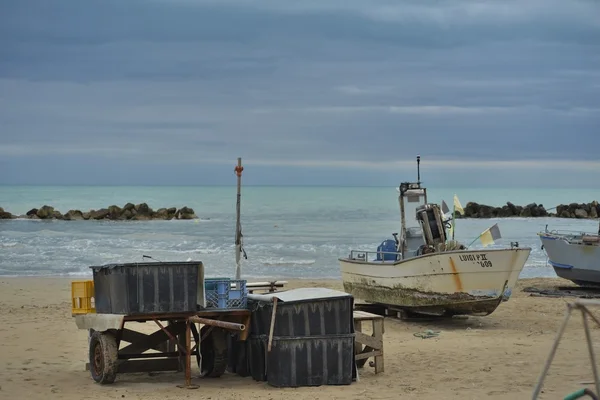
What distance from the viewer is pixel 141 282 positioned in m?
12.4

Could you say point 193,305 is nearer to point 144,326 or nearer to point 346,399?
point 346,399

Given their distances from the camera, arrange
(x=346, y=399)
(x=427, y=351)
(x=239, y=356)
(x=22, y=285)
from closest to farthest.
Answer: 1. (x=346, y=399)
2. (x=239, y=356)
3. (x=427, y=351)
4. (x=22, y=285)

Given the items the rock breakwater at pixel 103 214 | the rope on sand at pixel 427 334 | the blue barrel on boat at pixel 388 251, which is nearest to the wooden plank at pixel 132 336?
the rope on sand at pixel 427 334

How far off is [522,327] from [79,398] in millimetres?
10150

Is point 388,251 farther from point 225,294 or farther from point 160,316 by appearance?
point 160,316

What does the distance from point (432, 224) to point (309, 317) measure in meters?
7.97

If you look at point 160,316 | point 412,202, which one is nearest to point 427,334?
point 412,202

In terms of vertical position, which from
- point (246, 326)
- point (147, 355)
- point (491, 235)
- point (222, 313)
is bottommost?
point (147, 355)

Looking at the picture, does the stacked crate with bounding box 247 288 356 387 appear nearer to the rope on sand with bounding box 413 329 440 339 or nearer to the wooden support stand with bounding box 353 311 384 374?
the wooden support stand with bounding box 353 311 384 374

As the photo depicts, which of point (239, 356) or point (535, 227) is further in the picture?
point (535, 227)

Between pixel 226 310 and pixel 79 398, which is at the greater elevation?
pixel 226 310

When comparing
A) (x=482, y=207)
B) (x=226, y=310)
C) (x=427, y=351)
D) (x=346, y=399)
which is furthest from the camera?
(x=482, y=207)

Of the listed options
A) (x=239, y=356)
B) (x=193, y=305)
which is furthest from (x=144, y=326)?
(x=193, y=305)

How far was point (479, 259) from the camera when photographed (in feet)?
60.5
